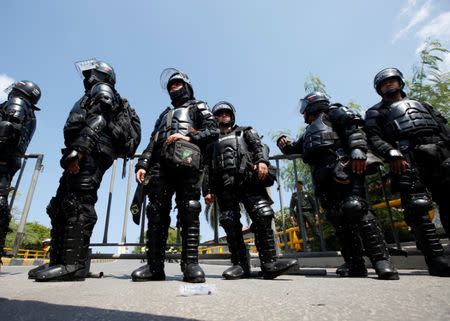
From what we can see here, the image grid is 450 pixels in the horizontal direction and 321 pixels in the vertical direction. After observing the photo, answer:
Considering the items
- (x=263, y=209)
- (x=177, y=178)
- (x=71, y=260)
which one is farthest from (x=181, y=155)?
(x=71, y=260)

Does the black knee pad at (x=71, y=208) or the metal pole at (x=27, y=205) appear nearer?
the black knee pad at (x=71, y=208)

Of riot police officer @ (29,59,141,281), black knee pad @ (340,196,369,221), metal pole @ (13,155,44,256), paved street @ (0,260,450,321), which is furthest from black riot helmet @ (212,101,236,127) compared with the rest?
metal pole @ (13,155,44,256)

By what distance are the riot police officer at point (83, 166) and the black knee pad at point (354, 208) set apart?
7.64ft

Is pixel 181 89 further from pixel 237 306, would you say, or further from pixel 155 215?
pixel 237 306

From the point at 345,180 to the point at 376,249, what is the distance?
0.65 m

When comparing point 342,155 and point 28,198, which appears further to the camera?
point 28,198

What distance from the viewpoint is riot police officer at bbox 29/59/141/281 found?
254cm

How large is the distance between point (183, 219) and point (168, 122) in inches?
39.8

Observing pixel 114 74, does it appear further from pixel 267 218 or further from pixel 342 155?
pixel 342 155

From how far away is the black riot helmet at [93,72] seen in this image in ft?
10.7

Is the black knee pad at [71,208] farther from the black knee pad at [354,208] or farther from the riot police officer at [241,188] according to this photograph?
the black knee pad at [354,208]

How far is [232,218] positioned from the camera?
302cm

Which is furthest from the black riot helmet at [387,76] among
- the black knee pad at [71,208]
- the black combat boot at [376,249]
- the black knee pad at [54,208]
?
the black knee pad at [54,208]

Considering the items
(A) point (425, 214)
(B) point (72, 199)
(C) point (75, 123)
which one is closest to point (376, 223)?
(A) point (425, 214)
